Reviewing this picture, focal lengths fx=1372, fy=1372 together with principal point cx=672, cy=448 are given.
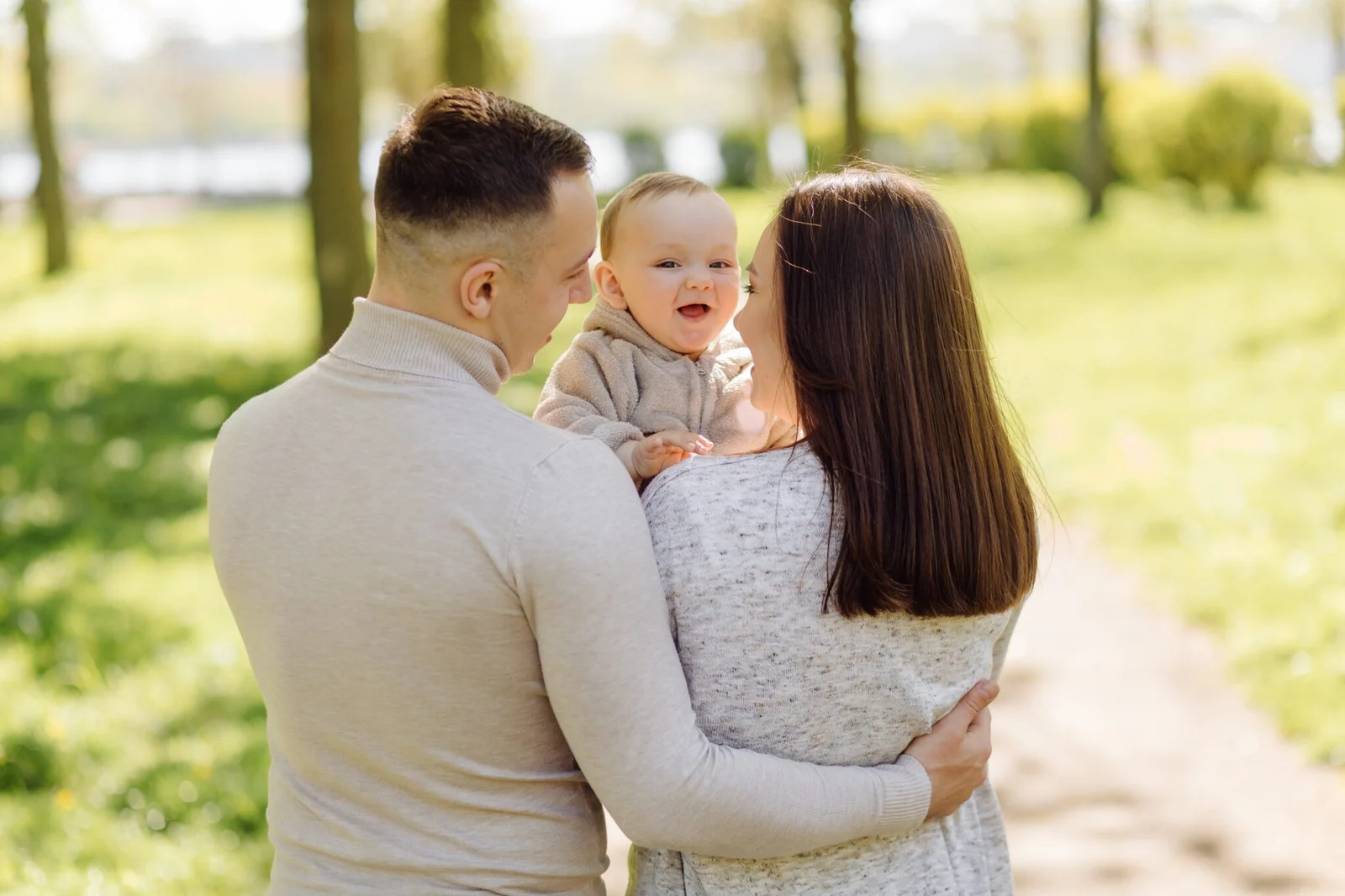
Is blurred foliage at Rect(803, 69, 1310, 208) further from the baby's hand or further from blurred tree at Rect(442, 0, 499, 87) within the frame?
the baby's hand

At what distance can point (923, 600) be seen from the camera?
1.79m

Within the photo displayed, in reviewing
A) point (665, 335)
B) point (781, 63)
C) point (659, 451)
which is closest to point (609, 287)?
point (665, 335)

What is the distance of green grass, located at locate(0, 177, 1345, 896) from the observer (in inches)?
166

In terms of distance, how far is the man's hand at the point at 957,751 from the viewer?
1.90 metres

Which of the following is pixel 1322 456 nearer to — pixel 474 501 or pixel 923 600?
pixel 923 600

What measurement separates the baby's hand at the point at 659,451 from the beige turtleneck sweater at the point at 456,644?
1.23 feet

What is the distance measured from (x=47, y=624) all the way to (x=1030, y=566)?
4.79m

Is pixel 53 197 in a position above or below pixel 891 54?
below

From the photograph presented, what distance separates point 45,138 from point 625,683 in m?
18.4

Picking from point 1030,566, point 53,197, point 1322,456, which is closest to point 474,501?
point 1030,566

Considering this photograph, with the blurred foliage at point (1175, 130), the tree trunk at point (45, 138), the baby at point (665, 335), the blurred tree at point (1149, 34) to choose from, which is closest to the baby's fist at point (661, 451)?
the baby at point (665, 335)

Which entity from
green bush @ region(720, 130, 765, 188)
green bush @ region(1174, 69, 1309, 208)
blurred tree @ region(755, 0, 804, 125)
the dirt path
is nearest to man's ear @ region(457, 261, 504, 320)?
the dirt path

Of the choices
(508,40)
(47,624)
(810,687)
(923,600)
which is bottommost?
(47,624)

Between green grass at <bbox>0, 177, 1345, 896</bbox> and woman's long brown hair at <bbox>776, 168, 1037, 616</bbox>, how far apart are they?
2.40ft
